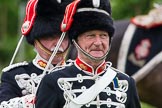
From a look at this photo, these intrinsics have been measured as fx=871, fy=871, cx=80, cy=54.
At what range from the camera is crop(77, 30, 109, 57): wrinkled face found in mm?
5234

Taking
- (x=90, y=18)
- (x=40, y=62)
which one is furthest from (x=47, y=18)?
(x=90, y=18)

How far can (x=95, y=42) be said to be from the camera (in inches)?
206

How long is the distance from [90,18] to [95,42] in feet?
0.68

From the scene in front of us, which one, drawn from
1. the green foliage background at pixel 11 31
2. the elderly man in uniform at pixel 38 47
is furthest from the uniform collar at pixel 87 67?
the green foliage background at pixel 11 31

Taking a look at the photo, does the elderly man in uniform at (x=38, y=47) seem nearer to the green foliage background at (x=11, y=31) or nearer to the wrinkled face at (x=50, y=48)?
the wrinkled face at (x=50, y=48)

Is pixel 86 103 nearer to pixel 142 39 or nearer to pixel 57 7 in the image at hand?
pixel 57 7

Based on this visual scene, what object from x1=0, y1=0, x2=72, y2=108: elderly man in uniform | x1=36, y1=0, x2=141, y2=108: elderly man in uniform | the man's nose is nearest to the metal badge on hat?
x1=0, y1=0, x2=72, y2=108: elderly man in uniform

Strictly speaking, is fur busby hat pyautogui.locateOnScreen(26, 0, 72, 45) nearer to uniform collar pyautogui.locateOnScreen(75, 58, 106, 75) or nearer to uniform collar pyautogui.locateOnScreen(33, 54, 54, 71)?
uniform collar pyautogui.locateOnScreen(33, 54, 54, 71)

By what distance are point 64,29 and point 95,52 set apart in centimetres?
34

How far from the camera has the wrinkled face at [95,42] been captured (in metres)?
5.23

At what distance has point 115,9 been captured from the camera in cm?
1465

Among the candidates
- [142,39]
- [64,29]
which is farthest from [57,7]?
[142,39]

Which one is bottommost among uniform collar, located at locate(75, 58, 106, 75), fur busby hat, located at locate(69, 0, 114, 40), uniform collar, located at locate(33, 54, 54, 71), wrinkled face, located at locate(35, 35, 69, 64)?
uniform collar, located at locate(33, 54, 54, 71)

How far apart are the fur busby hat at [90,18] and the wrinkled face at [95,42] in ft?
0.11
